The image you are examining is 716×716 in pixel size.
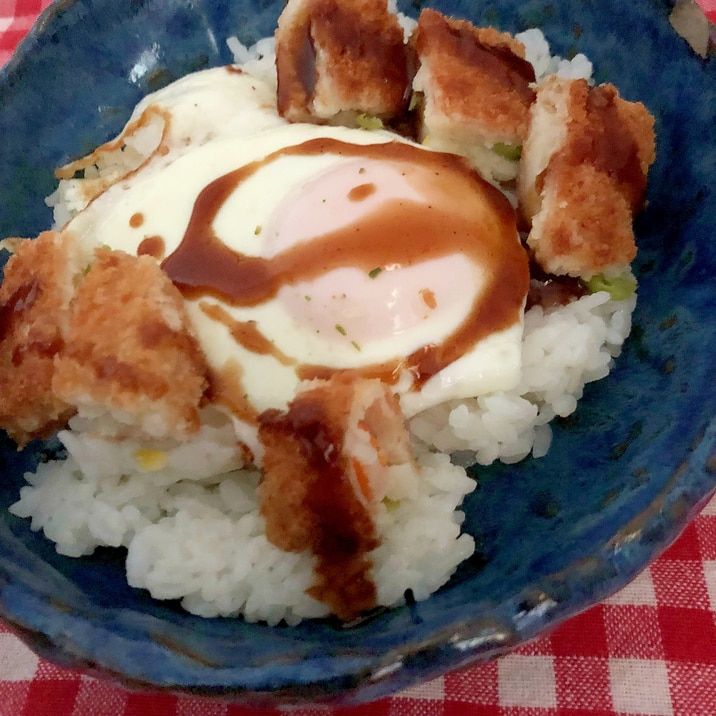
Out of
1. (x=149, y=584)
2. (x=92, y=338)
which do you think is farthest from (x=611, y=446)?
(x=92, y=338)

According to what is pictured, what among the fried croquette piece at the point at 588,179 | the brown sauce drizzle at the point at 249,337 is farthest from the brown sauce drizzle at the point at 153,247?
the fried croquette piece at the point at 588,179

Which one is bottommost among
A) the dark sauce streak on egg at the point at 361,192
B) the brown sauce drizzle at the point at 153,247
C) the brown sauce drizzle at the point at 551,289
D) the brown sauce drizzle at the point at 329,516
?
the brown sauce drizzle at the point at 551,289

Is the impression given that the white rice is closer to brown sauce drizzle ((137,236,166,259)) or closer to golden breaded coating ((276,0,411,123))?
brown sauce drizzle ((137,236,166,259))

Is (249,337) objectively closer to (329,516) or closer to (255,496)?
(255,496)

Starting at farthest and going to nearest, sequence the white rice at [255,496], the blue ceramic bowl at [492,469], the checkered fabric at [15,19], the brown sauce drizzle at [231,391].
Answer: the checkered fabric at [15,19] < the brown sauce drizzle at [231,391] < the white rice at [255,496] < the blue ceramic bowl at [492,469]

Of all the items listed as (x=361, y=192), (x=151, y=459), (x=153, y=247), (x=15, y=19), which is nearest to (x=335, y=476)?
(x=151, y=459)

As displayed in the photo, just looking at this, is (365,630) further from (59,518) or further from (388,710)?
(59,518)

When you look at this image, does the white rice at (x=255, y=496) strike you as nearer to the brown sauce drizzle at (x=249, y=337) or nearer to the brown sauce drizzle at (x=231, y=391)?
the brown sauce drizzle at (x=231, y=391)
